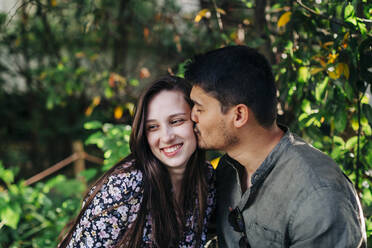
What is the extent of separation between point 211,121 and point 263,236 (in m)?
0.58

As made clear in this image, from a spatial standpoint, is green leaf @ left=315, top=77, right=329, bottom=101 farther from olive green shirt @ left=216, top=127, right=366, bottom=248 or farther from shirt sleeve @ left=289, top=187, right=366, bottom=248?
shirt sleeve @ left=289, top=187, right=366, bottom=248

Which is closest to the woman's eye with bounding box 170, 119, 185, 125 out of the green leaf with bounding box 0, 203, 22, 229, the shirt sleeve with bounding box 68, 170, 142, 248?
the shirt sleeve with bounding box 68, 170, 142, 248

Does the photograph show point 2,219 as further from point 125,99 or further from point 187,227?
point 125,99

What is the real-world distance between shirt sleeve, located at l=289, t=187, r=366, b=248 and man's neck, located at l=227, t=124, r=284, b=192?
0.38 m

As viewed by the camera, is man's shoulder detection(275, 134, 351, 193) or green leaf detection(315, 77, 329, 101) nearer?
man's shoulder detection(275, 134, 351, 193)

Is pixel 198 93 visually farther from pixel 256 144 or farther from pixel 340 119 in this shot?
pixel 340 119

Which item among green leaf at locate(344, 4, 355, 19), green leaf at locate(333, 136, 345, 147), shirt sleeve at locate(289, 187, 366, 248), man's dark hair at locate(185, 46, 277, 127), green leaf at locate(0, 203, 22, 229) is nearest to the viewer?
shirt sleeve at locate(289, 187, 366, 248)

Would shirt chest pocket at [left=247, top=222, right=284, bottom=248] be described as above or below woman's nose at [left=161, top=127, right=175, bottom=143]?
below

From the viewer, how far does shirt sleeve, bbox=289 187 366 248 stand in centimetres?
138

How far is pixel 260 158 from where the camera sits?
1.81 meters

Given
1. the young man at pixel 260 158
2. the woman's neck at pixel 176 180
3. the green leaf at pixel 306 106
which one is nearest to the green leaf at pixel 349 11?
the young man at pixel 260 158

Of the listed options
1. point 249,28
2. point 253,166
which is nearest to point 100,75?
point 249,28

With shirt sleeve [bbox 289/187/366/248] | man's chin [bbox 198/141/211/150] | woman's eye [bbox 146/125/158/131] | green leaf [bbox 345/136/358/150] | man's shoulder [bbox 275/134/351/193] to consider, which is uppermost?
woman's eye [bbox 146/125/158/131]

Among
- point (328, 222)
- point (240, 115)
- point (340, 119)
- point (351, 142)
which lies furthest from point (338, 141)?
point (328, 222)
